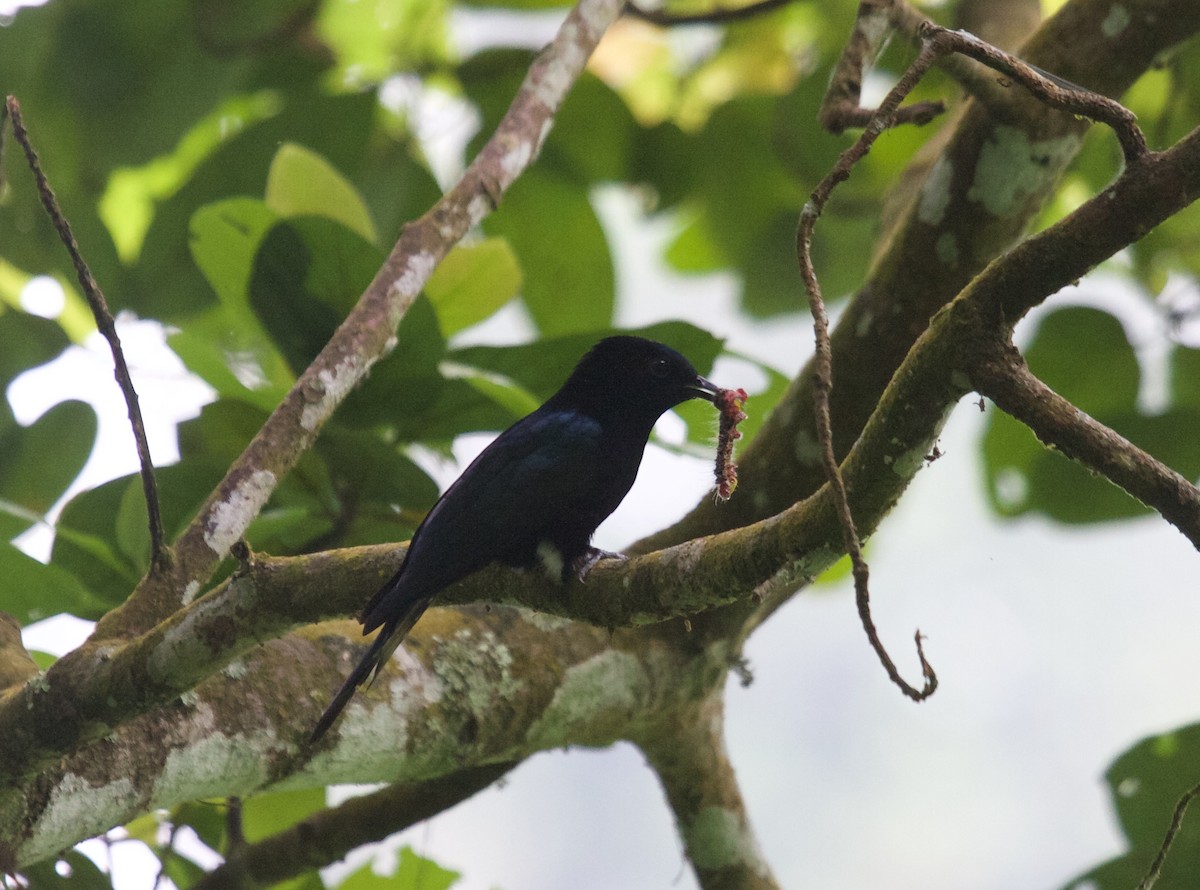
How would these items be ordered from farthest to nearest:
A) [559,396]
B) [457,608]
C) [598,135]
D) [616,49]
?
1. [616,49]
2. [598,135]
3. [559,396]
4. [457,608]

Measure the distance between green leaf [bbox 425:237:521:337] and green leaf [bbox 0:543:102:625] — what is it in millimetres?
1271

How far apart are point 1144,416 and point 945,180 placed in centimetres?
114

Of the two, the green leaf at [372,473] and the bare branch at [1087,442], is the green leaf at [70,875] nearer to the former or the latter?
the green leaf at [372,473]

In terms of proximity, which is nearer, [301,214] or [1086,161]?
[301,214]

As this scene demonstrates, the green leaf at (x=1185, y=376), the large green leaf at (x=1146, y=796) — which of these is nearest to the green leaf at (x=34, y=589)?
the large green leaf at (x=1146, y=796)

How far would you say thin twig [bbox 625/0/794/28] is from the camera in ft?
14.9

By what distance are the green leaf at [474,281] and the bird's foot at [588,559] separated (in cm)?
122

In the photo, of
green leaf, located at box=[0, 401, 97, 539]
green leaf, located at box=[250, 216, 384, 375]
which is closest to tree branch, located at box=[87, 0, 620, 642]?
green leaf, located at box=[250, 216, 384, 375]

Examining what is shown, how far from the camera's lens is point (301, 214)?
3.38 m

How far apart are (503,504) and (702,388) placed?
2.42ft

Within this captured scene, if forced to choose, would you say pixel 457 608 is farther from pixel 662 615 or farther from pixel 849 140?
pixel 849 140

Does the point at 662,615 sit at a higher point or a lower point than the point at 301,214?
lower

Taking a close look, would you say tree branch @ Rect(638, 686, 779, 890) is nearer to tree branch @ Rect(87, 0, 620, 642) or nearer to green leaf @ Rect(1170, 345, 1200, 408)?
tree branch @ Rect(87, 0, 620, 642)

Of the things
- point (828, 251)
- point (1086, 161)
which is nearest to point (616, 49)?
point (828, 251)
